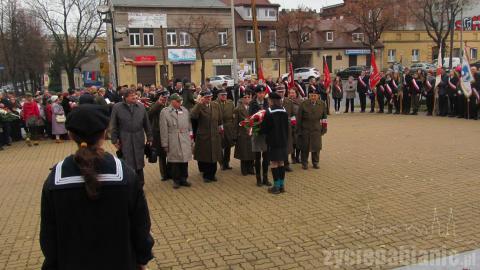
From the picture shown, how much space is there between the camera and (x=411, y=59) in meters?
62.4

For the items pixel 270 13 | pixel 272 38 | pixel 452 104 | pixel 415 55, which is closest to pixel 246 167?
pixel 452 104

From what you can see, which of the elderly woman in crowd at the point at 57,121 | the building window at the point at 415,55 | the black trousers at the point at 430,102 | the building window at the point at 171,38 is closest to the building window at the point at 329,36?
the building window at the point at 415,55

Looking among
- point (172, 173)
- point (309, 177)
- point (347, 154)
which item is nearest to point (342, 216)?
point (309, 177)

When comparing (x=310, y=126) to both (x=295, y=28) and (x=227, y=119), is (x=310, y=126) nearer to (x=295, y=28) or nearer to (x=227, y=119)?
(x=227, y=119)

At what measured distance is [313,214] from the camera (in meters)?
6.83

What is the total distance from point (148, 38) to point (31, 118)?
35.7 m

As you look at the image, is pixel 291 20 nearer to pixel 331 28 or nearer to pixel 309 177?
pixel 331 28

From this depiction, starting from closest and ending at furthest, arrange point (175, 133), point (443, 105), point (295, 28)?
point (175, 133), point (443, 105), point (295, 28)

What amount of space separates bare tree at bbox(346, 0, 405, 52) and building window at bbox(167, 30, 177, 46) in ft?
64.1

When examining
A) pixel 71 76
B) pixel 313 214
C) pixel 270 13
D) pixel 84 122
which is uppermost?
pixel 270 13

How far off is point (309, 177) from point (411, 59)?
58.3 m

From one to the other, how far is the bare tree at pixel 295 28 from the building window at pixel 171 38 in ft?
41.0

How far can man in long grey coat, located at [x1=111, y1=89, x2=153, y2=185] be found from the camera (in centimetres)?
779

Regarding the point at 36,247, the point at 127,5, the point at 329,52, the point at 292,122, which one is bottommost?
the point at 36,247
